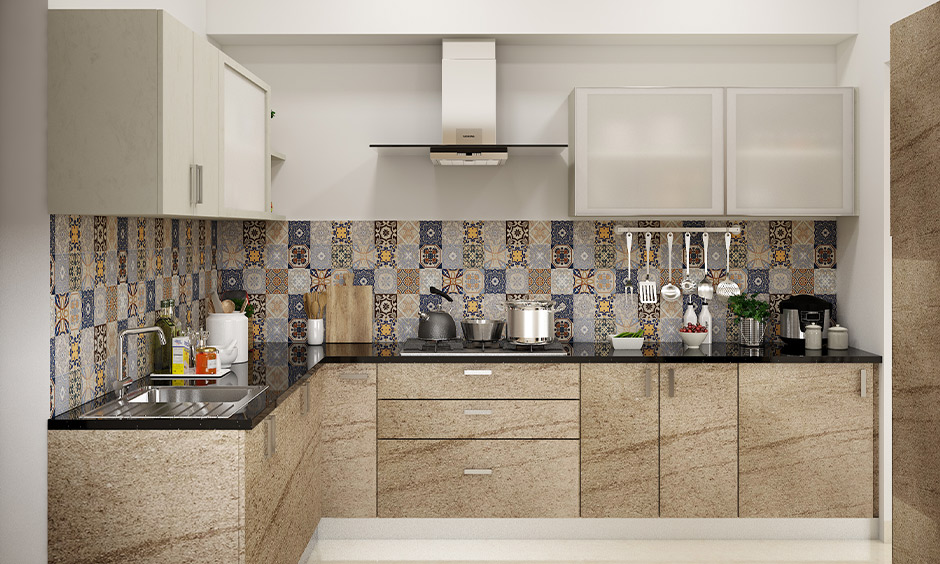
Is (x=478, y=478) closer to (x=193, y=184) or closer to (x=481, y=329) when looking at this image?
(x=481, y=329)

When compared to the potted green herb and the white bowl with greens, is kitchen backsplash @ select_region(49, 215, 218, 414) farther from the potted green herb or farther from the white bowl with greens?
the potted green herb

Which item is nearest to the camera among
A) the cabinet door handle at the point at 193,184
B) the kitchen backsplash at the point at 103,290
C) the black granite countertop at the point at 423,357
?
the kitchen backsplash at the point at 103,290

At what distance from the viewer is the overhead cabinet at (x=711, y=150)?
148 inches

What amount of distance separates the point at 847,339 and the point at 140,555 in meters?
3.34

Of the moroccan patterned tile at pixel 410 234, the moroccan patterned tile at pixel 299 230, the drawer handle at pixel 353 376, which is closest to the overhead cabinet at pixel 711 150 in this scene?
the moroccan patterned tile at pixel 410 234

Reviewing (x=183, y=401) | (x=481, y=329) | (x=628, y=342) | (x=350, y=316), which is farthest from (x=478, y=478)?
(x=183, y=401)

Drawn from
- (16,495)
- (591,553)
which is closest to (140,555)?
(16,495)

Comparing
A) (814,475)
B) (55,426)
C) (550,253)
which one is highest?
(550,253)

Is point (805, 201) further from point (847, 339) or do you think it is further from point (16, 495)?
point (16, 495)

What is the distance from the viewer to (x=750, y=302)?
395cm

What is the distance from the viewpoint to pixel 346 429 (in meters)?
3.60

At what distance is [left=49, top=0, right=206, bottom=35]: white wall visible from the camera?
248cm

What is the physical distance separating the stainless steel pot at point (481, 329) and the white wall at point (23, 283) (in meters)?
2.01

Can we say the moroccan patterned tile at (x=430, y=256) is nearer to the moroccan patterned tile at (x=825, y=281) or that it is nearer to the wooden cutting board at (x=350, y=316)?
the wooden cutting board at (x=350, y=316)
